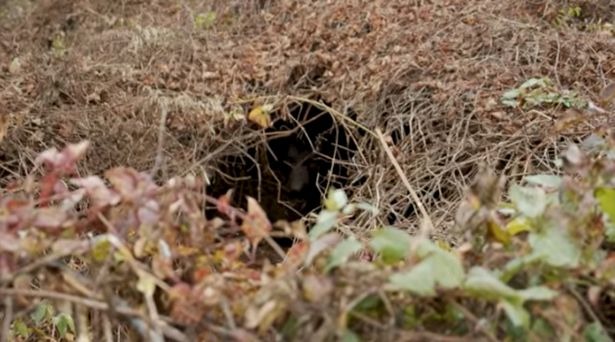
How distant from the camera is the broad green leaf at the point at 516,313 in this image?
1.15 meters

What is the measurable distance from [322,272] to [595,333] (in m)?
0.42

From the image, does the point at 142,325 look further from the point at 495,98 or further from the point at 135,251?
the point at 495,98

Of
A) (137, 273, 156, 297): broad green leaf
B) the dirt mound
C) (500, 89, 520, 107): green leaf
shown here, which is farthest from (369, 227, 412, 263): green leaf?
(500, 89, 520, 107): green leaf

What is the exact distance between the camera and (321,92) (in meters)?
Answer: 4.47

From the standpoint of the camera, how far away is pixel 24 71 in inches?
188

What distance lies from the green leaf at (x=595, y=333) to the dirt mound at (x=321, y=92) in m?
2.07

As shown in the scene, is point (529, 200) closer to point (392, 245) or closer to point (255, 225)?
point (392, 245)

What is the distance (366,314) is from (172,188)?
16.2 inches

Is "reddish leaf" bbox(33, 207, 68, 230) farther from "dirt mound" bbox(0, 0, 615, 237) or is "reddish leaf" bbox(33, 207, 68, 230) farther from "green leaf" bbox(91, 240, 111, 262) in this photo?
"dirt mound" bbox(0, 0, 615, 237)

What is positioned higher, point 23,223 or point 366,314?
point 23,223

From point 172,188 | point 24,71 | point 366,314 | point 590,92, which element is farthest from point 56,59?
Answer: point 366,314

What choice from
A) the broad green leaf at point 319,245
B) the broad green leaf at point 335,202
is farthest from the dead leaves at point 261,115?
the broad green leaf at point 319,245

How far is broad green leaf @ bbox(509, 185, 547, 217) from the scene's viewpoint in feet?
4.42

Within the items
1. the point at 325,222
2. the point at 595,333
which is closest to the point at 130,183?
the point at 325,222
